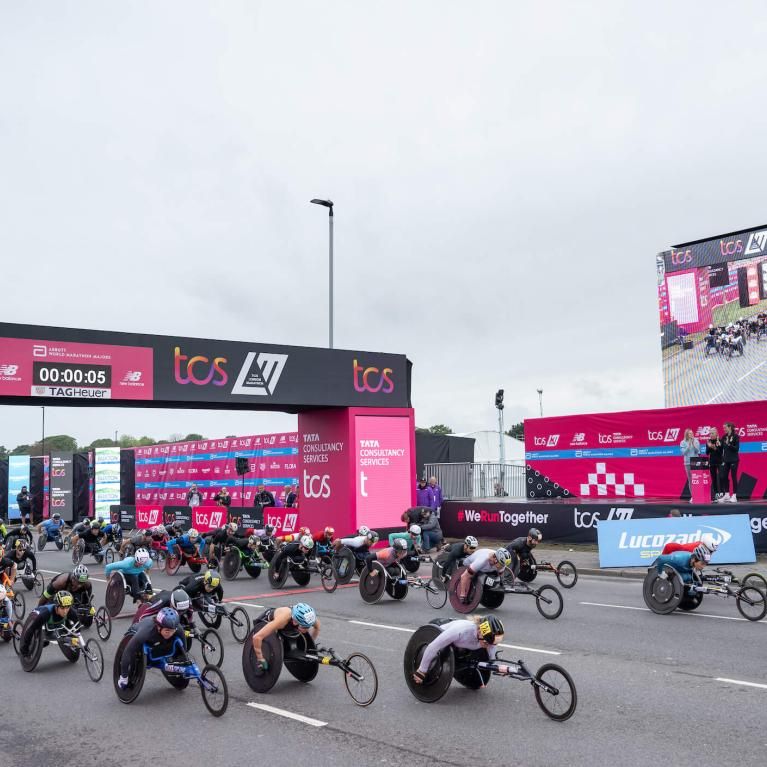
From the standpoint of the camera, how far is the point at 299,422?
90.0 ft

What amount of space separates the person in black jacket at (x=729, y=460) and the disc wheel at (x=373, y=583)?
1259cm

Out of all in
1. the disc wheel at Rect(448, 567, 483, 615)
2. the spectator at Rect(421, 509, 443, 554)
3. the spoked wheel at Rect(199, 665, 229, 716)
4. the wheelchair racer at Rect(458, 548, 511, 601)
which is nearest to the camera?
the spoked wheel at Rect(199, 665, 229, 716)

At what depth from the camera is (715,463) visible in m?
24.2

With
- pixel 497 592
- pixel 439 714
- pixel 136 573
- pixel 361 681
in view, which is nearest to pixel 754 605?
pixel 497 592

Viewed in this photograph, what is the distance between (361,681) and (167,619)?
7.73 ft

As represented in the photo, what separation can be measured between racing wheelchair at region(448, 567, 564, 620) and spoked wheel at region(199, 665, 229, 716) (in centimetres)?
652

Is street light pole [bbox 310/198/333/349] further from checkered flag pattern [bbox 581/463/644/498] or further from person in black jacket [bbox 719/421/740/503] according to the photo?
person in black jacket [bbox 719/421/740/503]

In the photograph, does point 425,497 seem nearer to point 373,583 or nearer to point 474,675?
point 373,583

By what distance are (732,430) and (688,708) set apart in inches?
665

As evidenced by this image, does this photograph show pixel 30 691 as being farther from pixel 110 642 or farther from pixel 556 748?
pixel 556 748

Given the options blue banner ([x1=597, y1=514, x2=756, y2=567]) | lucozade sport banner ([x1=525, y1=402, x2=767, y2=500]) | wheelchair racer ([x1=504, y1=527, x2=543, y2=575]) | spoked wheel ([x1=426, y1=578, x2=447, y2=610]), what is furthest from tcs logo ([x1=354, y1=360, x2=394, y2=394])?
spoked wheel ([x1=426, y1=578, x2=447, y2=610])

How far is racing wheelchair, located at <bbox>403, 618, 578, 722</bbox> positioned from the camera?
8.17 metres

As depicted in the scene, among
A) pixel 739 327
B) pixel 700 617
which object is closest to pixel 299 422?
pixel 700 617

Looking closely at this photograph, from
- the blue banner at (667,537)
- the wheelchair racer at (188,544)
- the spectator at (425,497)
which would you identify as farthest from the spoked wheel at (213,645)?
the spectator at (425,497)
